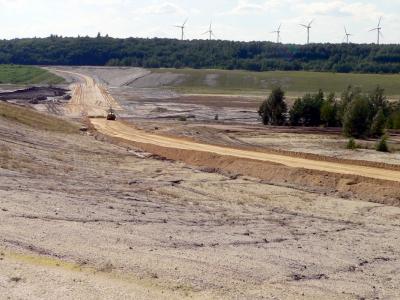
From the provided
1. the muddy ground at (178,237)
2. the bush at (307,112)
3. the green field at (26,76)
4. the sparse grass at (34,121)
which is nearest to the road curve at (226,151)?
the sparse grass at (34,121)

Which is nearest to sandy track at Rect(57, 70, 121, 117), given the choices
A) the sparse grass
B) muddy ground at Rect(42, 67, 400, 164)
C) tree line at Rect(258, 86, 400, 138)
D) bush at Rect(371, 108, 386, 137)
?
muddy ground at Rect(42, 67, 400, 164)

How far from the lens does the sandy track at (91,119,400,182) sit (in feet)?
129

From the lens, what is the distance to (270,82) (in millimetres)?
162750

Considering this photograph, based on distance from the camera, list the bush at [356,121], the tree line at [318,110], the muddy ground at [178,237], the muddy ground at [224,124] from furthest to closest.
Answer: the tree line at [318,110] → the bush at [356,121] → the muddy ground at [224,124] → the muddy ground at [178,237]

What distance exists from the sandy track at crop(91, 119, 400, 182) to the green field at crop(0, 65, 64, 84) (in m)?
99.8

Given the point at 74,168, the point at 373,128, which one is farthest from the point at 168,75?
the point at 74,168

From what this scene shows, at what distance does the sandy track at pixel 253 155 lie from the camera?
3944cm

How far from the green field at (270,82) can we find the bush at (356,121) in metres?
78.6

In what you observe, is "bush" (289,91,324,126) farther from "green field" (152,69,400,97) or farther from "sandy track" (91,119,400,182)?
"green field" (152,69,400,97)

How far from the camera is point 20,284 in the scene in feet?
48.1

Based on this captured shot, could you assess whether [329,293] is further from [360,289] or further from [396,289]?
[396,289]

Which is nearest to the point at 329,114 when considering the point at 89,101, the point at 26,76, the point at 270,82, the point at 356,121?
the point at 356,121

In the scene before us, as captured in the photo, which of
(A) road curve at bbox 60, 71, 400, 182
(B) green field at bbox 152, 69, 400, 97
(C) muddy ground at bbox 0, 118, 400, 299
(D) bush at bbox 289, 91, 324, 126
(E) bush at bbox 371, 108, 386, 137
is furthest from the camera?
(B) green field at bbox 152, 69, 400, 97

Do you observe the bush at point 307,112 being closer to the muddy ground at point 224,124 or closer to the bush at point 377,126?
the muddy ground at point 224,124
